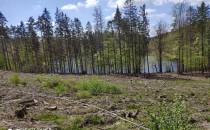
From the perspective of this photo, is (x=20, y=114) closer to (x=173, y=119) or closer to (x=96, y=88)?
(x=173, y=119)

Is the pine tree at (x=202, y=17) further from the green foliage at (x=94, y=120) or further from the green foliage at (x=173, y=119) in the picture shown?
the green foliage at (x=173, y=119)

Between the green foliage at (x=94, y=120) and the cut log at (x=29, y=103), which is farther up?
the cut log at (x=29, y=103)

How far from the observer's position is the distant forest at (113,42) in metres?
73.7

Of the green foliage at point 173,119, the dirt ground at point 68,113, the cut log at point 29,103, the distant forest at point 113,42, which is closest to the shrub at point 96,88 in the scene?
the dirt ground at point 68,113

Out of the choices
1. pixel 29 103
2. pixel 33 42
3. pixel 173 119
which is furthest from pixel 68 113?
pixel 33 42

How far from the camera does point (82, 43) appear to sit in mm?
92188

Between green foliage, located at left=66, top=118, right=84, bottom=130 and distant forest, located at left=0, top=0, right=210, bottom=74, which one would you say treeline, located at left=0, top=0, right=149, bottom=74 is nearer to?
distant forest, located at left=0, top=0, right=210, bottom=74

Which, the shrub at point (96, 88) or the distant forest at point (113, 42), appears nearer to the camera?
the shrub at point (96, 88)

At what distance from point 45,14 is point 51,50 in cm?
998

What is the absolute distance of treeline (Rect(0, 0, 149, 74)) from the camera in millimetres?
73625

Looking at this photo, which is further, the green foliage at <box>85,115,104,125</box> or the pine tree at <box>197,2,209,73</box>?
the pine tree at <box>197,2,209,73</box>

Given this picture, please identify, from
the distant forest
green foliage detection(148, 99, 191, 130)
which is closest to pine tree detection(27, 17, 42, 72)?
the distant forest

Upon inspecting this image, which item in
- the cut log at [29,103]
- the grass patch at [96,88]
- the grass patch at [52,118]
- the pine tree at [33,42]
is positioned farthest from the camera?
the pine tree at [33,42]

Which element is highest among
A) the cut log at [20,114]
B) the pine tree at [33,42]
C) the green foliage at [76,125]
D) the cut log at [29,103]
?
the pine tree at [33,42]
